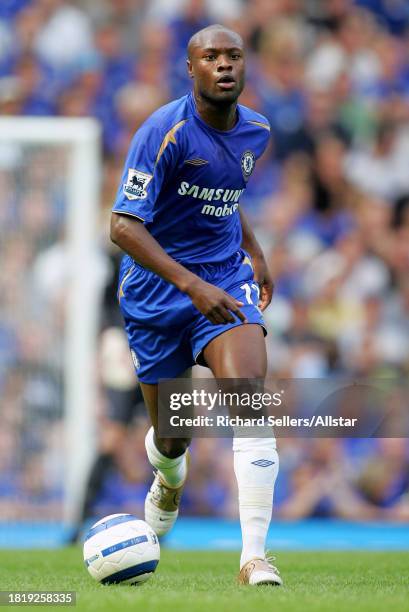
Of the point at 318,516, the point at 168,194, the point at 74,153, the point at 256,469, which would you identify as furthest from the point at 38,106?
the point at 256,469

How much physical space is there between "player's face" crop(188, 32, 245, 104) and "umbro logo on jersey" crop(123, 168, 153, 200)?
1.75 ft

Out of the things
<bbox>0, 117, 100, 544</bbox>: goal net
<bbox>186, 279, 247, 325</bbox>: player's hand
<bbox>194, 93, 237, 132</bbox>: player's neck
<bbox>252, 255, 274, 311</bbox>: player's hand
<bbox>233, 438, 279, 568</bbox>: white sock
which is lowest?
<bbox>0, 117, 100, 544</bbox>: goal net

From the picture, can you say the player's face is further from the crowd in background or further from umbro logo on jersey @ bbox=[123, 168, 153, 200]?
the crowd in background

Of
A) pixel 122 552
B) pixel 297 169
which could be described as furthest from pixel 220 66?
pixel 297 169

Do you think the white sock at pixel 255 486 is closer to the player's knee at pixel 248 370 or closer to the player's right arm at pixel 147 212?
the player's knee at pixel 248 370

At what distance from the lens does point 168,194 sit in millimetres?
5941

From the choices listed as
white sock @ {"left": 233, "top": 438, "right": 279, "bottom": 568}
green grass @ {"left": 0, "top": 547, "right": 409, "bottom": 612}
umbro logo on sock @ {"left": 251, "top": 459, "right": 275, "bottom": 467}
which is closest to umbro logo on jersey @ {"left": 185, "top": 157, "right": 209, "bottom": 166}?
white sock @ {"left": 233, "top": 438, "right": 279, "bottom": 568}

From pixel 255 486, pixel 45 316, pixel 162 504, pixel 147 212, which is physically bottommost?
pixel 45 316

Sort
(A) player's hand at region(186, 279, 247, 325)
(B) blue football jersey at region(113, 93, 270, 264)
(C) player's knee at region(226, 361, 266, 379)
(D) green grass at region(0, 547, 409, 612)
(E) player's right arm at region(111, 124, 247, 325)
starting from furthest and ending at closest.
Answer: (B) blue football jersey at region(113, 93, 270, 264), (C) player's knee at region(226, 361, 266, 379), (E) player's right arm at region(111, 124, 247, 325), (A) player's hand at region(186, 279, 247, 325), (D) green grass at region(0, 547, 409, 612)

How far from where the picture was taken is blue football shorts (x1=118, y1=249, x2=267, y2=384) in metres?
5.90

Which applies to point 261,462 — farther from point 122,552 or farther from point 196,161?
point 196,161

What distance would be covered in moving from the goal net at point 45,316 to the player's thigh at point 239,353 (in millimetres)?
4642

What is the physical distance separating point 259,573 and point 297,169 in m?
8.49

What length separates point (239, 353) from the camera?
5469 mm
